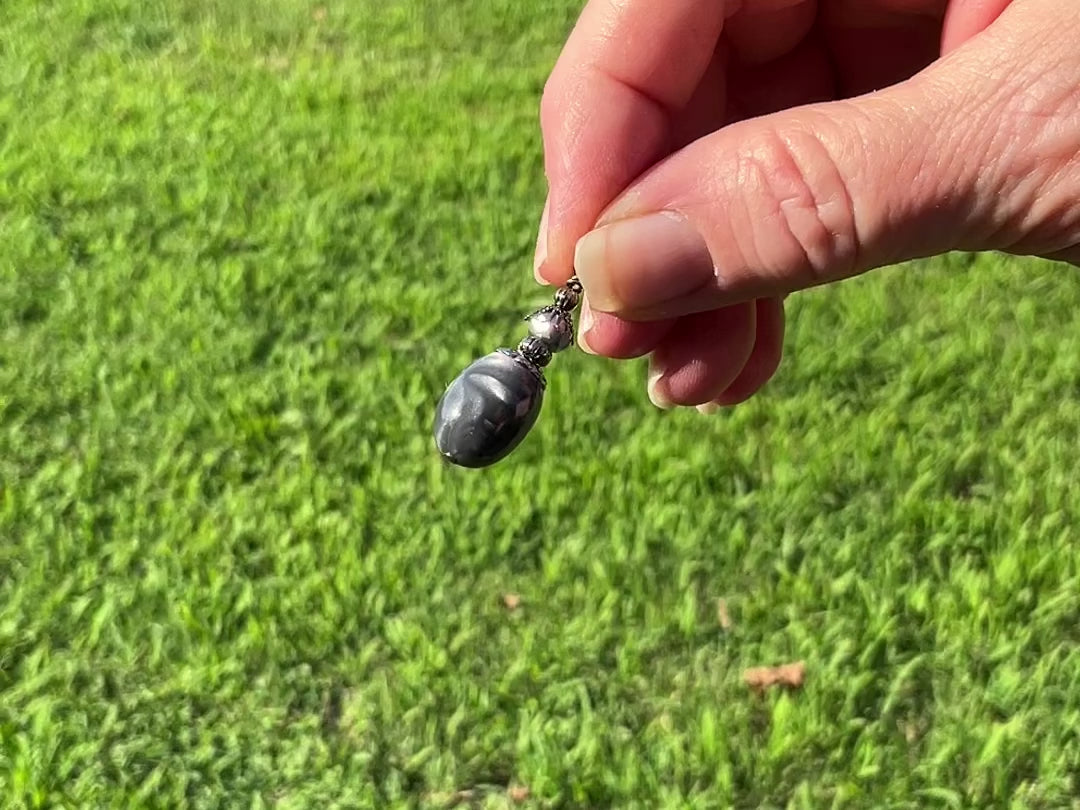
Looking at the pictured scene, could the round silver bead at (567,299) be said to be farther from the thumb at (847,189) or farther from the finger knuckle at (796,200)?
the finger knuckle at (796,200)

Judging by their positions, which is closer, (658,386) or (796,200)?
(796,200)

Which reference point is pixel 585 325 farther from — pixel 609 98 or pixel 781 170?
pixel 781 170

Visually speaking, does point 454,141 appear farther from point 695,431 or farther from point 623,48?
point 623,48

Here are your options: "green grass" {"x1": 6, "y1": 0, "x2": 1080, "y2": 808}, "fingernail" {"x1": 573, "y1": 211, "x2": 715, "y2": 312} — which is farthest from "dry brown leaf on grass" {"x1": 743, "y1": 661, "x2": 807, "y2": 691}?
"fingernail" {"x1": 573, "y1": 211, "x2": 715, "y2": 312}

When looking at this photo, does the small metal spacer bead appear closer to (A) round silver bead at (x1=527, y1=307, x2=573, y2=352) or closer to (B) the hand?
(A) round silver bead at (x1=527, y1=307, x2=573, y2=352)

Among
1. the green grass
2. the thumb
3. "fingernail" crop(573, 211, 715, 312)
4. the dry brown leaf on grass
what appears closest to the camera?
the thumb

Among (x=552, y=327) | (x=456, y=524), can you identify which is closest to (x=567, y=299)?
(x=552, y=327)

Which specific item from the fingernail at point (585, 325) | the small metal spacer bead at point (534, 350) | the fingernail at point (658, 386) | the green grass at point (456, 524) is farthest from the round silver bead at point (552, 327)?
the green grass at point (456, 524)
